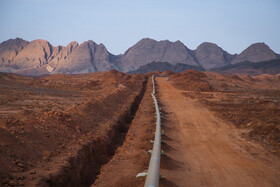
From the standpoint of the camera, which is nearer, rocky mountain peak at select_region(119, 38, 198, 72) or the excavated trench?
the excavated trench

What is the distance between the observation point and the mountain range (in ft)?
362

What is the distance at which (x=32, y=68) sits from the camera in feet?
365

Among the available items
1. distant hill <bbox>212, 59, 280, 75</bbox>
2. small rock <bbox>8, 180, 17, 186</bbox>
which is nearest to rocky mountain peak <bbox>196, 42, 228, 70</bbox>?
distant hill <bbox>212, 59, 280, 75</bbox>

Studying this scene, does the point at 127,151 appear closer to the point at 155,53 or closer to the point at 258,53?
the point at 155,53

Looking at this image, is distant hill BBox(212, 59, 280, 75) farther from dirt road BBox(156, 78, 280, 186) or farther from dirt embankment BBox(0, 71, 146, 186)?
dirt embankment BBox(0, 71, 146, 186)

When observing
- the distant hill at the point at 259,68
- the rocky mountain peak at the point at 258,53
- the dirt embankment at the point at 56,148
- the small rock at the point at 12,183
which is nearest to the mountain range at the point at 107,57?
the rocky mountain peak at the point at 258,53

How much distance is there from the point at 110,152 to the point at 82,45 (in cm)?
11870

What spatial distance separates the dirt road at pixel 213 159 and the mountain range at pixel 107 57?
88.0 meters

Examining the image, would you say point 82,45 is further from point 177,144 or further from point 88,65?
point 177,144

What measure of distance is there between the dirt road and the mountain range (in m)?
88.0

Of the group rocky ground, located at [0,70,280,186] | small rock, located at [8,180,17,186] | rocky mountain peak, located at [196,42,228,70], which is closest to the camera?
small rock, located at [8,180,17,186]

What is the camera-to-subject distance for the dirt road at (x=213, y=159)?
4.77 meters

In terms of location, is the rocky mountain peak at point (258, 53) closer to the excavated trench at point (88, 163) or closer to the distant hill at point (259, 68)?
the distant hill at point (259, 68)

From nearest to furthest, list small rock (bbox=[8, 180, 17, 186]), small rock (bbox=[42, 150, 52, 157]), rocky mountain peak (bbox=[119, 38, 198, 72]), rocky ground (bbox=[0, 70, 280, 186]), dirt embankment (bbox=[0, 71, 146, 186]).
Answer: small rock (bbox=[8, 180, 17, 186])
dirt embankment (bbox=[0, 71, 146, 186])
rocky ground (bbox=[0, 70, 280, 186])
small rock (bbox=[42, 150, 52, 157])
rocky mountain peak (bbox=[119, 38, 198, 72])
